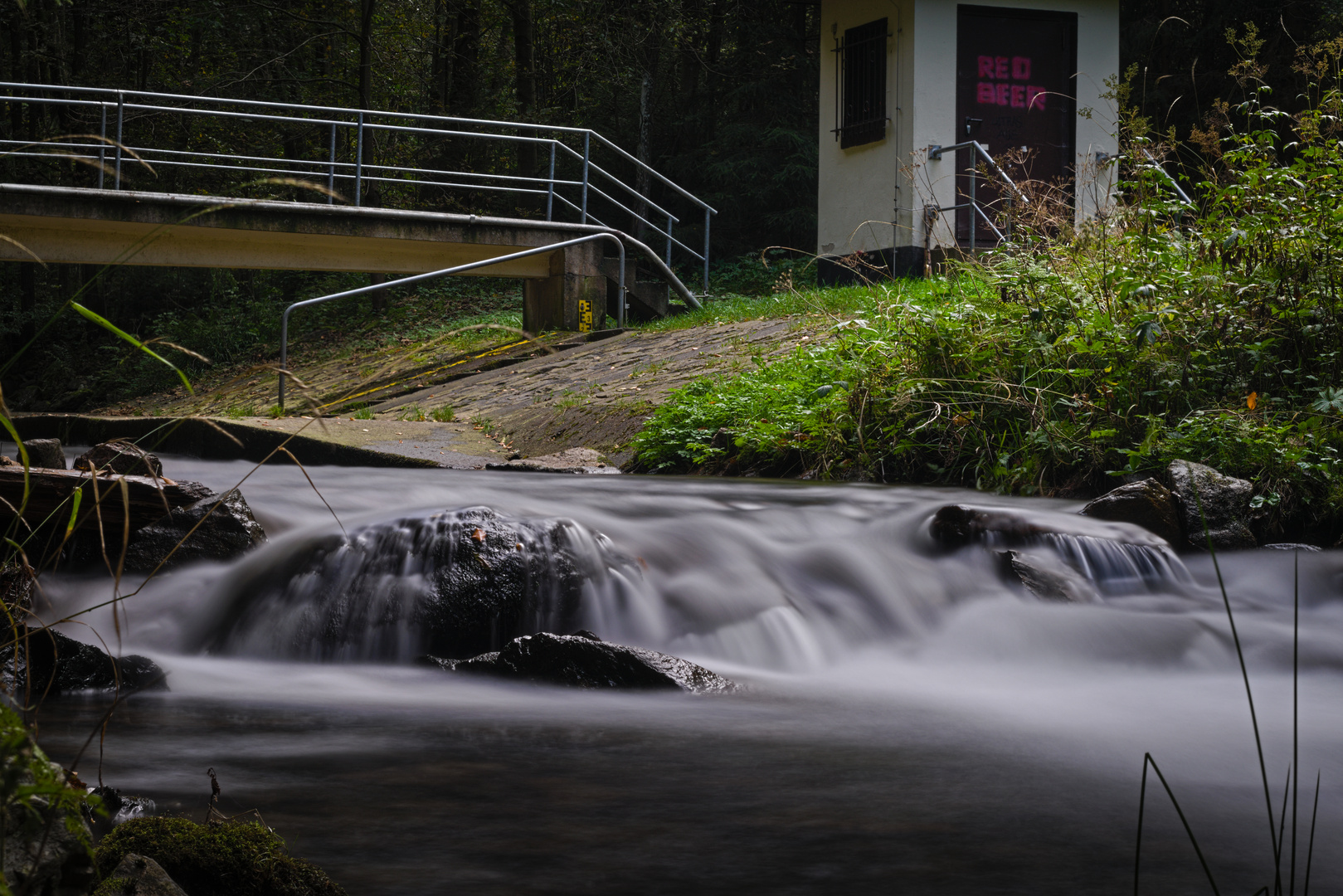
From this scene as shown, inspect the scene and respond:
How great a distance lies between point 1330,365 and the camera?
556 cm

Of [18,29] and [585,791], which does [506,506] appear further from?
[18,29]

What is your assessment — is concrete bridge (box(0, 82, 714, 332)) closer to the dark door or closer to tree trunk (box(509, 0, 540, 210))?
tree trunk (box(509, 0, 540, 210))

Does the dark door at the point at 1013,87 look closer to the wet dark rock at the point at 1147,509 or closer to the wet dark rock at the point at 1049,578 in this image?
the wet dark rock at the point at 1147,509

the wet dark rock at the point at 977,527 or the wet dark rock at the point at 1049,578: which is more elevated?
the wet dark rock at the point at 977,527

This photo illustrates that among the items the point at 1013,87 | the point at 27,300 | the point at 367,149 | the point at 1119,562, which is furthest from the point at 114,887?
the point at 27,300

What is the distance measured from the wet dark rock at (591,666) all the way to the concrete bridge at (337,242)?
10.3 m

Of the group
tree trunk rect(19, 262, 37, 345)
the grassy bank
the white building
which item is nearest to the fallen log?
the grassy bank

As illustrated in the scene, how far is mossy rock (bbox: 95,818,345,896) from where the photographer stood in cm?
175

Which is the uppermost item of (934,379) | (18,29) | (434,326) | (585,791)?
(18,29)

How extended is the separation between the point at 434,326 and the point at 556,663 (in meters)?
15.0

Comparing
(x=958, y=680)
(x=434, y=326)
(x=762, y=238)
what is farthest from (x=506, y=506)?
(x=762, y=238)

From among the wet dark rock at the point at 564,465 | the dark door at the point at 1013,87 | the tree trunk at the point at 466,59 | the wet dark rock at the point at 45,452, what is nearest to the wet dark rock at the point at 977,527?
the wet dark rock at the point at 564,465

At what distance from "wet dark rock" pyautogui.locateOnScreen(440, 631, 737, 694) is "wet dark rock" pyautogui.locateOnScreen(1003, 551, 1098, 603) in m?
1.55

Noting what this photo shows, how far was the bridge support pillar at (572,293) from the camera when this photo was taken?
13836 millimetres
